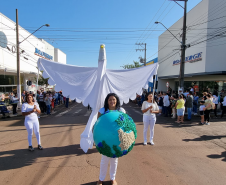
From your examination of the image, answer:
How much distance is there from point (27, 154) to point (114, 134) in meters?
3.25

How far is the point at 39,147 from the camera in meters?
4.48

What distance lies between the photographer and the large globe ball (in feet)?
7.22

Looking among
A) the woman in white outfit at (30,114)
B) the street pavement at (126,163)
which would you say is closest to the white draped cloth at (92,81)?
the street pavement at (126,163)

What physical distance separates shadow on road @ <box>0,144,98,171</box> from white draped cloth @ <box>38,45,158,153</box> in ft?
2.35

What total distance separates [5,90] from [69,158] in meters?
15.7

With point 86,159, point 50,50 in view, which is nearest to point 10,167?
point 86,159

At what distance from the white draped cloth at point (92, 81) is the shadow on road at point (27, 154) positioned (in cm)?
72

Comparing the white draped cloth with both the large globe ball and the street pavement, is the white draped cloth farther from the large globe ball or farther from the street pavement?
the large globe ball

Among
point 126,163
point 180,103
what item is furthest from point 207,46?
point 126,163

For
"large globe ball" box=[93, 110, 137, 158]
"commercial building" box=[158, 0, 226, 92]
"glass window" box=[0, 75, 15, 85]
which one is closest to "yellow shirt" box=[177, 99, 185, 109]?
"large globe ball" box=[93, 110, 137, 158]

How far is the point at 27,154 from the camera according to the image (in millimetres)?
4168

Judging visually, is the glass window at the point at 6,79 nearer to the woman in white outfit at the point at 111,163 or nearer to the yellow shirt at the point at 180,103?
the yellow shirt at the point at 180,103

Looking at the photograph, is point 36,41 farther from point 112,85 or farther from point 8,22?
point 112,85

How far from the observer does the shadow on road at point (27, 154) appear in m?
3.62
